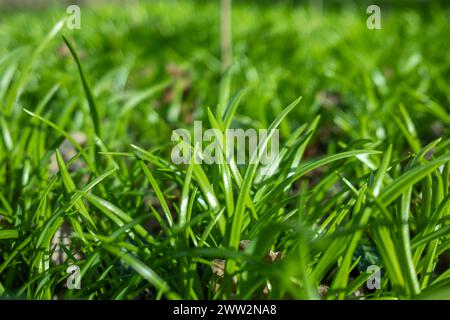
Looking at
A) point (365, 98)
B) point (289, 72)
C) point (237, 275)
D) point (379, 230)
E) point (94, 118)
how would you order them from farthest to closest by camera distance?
point (289, 72) < point (365, 98) < point (94, 118) < point (237, 275) < point (379, 230)

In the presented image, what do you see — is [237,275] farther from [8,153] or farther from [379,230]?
[8,153]

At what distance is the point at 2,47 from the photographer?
143 inches

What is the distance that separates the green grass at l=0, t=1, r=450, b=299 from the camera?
3.98 feet

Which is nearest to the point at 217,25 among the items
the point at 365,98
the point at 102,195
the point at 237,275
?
the point at 365,98

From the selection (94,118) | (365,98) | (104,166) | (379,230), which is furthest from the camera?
(365,98)

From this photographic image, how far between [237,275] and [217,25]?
3.57 meters

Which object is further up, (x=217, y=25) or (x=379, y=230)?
(x=217, y=25)

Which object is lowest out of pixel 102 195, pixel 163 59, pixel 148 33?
pixel 102 195

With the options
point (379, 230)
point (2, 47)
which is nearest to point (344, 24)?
point (2, 47)

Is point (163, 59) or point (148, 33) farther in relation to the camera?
point (148, 33)

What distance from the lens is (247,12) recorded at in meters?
5.37

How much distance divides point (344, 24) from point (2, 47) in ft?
9.16

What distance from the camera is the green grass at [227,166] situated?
1.21 m

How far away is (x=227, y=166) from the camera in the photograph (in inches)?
57.9
